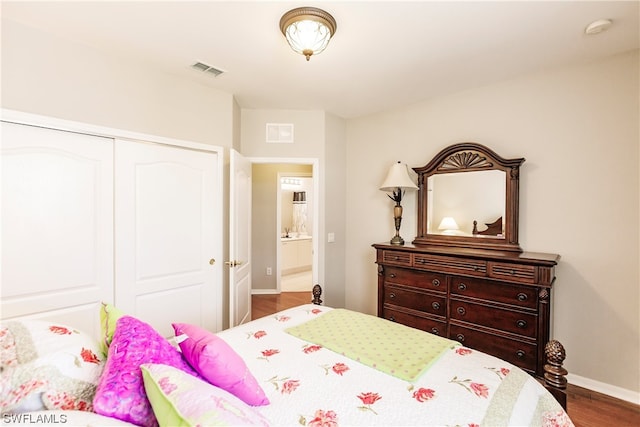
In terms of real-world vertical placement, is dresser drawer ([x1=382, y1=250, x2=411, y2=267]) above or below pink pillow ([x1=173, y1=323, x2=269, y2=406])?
above

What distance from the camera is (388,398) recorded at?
3.84 feet

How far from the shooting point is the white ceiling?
5.93 ft

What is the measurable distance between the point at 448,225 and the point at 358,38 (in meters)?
1.92

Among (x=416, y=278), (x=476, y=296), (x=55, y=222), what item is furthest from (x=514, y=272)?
(x=55, y=222)

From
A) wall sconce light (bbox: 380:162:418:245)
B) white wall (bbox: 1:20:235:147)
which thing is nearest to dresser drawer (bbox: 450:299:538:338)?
wall sconce light (bbox: 380:162:418:245)

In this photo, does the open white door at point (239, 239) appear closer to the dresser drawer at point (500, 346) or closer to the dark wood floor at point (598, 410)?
the dresser drawer at point (500, 346)

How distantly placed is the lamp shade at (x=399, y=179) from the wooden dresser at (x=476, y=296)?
633 mm

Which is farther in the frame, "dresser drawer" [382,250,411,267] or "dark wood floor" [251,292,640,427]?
"dresser drawer" [382,250,411,267]

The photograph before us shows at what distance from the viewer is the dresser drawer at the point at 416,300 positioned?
2.74 metres

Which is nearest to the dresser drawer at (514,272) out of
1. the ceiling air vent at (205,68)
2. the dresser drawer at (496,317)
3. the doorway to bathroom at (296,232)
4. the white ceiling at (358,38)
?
the dresser drawer at (496,317)

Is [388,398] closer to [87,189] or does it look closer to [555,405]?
[555,405]

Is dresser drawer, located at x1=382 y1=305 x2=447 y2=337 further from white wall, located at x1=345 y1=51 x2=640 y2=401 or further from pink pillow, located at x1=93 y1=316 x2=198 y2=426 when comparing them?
pink pillow, located at x1=93 y1=316 x2=198 y2=426

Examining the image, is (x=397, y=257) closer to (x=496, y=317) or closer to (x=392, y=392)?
(x=496, y=317)

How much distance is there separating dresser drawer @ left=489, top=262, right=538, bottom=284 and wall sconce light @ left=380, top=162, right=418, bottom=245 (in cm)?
92
